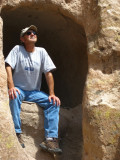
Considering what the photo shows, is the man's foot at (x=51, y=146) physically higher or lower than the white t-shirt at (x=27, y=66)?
lower

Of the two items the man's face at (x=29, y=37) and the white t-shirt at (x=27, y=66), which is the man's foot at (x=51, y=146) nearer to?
the white t-shirt at (x=27, y=66)

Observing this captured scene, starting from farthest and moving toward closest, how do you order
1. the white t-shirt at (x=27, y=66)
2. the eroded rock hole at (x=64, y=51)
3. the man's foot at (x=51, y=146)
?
the eroded rock hole at (x=64, y=51)
the white t-shirt at (x=27, y=66)
the man's foot at (x=51, y=146)

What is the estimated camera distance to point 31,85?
11.1 ft

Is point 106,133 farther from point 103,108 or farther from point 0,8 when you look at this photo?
point 0,8

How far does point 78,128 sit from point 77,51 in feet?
3.39

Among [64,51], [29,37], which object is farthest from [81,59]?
[29,37]

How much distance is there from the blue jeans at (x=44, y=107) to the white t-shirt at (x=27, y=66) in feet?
0.27

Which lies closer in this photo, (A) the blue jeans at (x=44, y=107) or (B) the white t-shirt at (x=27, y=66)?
(A) the blue jeans at (x=44, y=107)

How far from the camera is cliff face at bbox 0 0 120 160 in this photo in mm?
2945

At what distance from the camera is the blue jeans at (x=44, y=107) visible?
3.13 meters

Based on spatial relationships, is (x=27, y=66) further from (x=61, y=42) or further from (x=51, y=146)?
(x=61, y=42)

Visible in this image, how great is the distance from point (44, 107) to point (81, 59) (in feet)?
3.71

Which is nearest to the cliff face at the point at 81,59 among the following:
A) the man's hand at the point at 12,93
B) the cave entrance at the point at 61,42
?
the cave entrance at the point at 61,42

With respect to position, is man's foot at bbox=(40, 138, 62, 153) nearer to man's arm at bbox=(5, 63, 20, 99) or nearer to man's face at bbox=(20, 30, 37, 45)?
man's arm at bbox=(5, 63, 20, 99)
